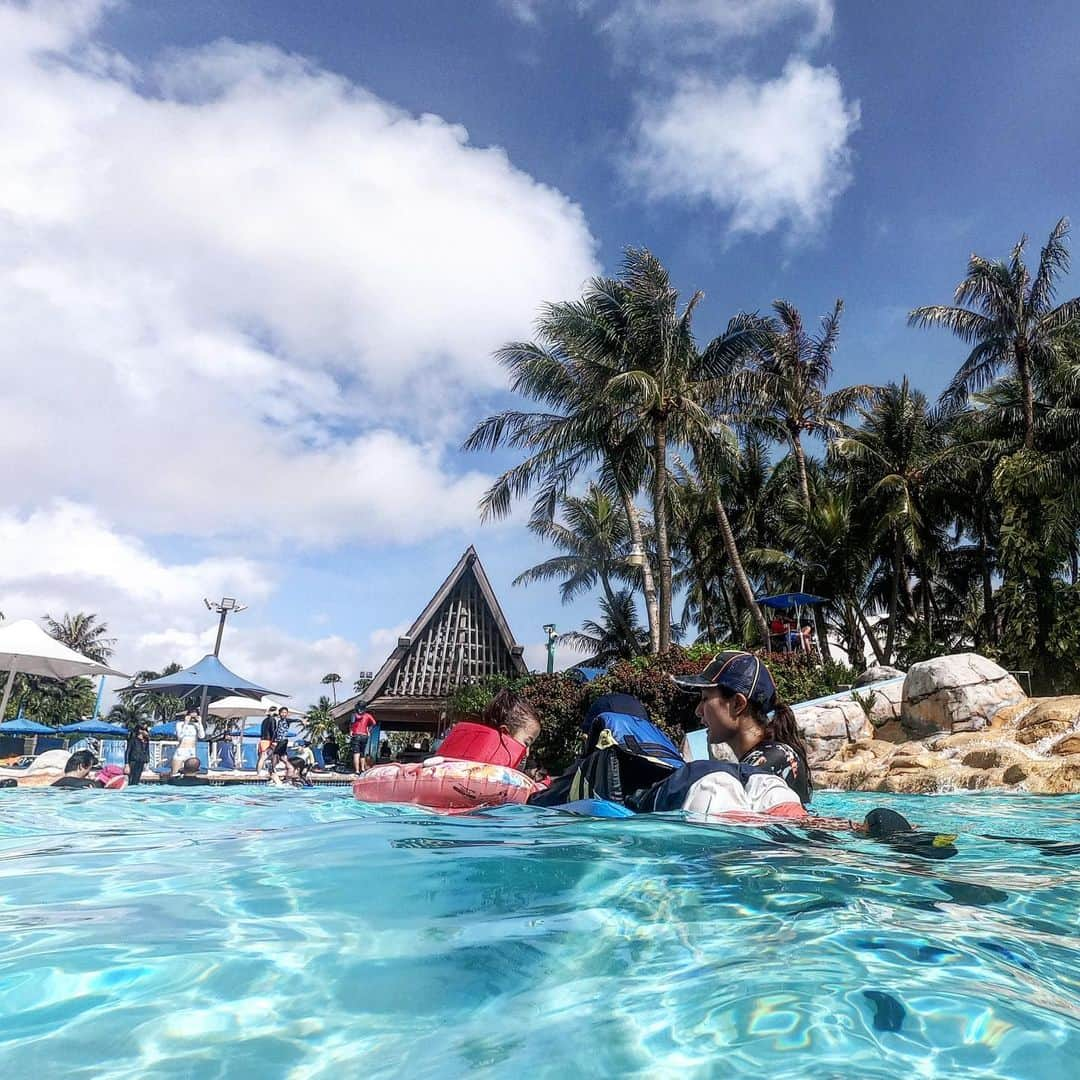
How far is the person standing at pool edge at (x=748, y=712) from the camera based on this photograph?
369cm

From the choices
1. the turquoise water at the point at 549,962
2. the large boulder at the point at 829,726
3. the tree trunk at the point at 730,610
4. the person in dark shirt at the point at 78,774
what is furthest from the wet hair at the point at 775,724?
the tree trunk at the point at 730,610

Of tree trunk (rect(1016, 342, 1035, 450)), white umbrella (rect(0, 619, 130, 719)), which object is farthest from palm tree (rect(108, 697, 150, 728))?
tree trunk (rect(1016, 342, 1035, 450))

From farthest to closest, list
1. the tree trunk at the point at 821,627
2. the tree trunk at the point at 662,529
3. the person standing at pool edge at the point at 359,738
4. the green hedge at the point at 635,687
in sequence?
the tree trunk at the point at 821,627 → the tree trunk at the point at 662,529 → the person standing at pool edge at the point at 359,738 → the green hedge at the point at 635,687

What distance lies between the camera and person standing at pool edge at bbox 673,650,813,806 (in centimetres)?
369

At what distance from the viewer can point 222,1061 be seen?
142cm

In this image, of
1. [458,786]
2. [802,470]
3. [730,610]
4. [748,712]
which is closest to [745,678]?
[748,712]

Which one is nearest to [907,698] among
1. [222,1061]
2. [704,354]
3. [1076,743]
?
[1076,743]

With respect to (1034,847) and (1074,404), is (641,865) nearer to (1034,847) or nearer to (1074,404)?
(1034,847)

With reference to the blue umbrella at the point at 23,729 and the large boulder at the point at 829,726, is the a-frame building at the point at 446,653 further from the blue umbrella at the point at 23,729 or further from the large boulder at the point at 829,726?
the large boulder at the point at 829,726

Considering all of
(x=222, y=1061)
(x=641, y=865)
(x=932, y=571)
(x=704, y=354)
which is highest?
(x=704, y=354)

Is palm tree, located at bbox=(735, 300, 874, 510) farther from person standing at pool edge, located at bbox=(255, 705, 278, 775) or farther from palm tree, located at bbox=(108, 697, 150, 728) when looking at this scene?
palm tree, located at bbox=(108, 697, 150, 728)

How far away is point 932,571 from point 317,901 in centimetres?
3307

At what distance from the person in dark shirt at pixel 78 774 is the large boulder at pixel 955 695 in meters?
12.5

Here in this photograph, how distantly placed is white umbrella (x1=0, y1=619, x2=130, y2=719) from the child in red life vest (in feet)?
37.8
